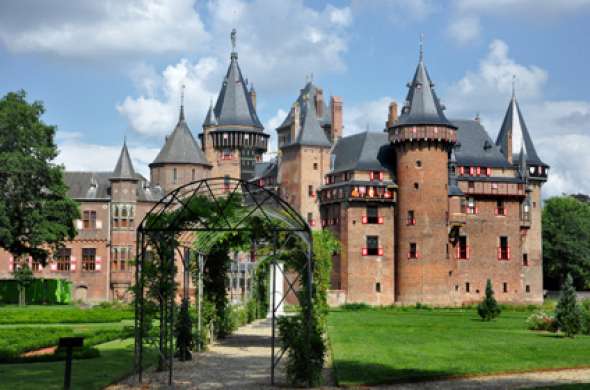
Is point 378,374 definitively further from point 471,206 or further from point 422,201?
point 471,206

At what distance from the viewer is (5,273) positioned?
6319 cm

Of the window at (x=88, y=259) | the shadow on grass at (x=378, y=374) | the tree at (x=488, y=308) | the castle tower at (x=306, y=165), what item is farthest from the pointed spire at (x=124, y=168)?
the shadow on grass at (x=378, y=374)

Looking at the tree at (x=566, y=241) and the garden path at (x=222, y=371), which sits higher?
the tree at (x=566, y=241)

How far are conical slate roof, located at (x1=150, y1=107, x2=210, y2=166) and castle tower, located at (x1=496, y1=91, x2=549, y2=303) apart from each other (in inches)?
974

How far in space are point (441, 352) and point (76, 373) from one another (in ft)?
31.6

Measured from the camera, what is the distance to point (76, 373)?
59.3ft

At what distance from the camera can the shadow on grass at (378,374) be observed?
16938 millimetres

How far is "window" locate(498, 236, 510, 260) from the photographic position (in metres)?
66.6

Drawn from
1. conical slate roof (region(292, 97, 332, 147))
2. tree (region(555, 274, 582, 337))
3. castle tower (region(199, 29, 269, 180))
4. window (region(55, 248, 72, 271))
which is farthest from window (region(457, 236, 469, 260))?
tree (region(555, 274, 582, 337))

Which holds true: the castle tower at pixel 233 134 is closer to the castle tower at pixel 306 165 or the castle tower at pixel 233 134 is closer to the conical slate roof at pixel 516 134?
the castle tower at pixel 306 165

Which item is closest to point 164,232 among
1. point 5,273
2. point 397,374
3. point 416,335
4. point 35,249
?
point 397,374

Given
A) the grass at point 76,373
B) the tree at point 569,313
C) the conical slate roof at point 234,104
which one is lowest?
the grass at point 76,373

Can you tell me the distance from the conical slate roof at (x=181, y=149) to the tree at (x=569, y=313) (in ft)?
137

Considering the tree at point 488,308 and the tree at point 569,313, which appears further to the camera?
the tree at point 488,308
